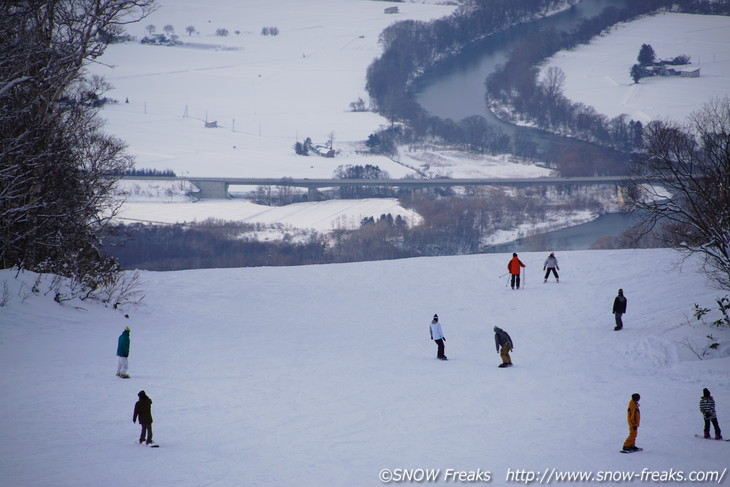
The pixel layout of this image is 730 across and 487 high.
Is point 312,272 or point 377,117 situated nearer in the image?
point 312,272

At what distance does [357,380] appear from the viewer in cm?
1786

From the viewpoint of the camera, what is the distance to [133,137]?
102000 millimetres

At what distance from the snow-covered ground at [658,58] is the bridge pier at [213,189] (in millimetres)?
51836

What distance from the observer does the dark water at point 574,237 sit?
2682 inches

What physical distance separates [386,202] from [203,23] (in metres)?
125

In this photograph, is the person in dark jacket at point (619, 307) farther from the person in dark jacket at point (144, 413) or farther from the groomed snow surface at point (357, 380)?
the person in dark jacket at point (144, 413)

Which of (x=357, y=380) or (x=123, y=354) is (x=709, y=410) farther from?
(x=123, y=354)

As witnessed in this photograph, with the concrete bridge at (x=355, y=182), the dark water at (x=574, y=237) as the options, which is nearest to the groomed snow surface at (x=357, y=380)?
the dark water at (x=574, y=237)

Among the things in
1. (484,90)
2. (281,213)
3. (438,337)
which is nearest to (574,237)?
(281,213)

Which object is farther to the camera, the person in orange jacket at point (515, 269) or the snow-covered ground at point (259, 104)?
the snow-covered ground at point (259, 104)

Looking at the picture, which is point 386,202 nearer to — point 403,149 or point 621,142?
point 403,149

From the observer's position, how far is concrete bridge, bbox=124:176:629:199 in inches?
3366

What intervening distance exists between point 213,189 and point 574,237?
39.6m

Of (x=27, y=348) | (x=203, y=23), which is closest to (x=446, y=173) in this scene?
(x=27, y=348)
